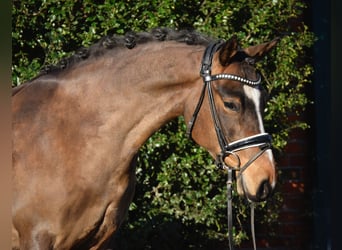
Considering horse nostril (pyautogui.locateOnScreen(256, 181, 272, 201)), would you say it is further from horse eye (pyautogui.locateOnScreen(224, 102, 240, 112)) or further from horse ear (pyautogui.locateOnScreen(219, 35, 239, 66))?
horse ear (pyautogui.locateOnScreen(219, 35, 239, 66))

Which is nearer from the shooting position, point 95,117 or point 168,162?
point 95,117

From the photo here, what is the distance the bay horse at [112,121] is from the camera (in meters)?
2.56

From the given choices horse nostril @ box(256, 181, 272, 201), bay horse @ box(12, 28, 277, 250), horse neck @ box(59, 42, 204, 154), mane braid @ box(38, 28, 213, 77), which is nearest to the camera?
horse nostril @ box(256, 181, 272, 201)

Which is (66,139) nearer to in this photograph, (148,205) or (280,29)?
(148,205)

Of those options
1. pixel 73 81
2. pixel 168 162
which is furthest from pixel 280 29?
pixel 73 81

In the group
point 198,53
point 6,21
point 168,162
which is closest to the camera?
point 6,21

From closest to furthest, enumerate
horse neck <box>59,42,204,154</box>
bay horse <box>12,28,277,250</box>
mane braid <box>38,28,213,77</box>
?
bay horse <box>12,28,277,250</box> → horse neck <box>59,42,204,154</box> → mane braid <box>38,28,213,77</box>

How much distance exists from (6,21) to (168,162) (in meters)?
3.75

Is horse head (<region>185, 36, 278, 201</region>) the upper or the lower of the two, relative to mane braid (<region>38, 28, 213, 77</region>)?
lower

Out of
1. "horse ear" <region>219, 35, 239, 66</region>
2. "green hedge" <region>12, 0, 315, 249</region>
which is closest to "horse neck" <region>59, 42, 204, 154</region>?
"horse ear" <region>219, 35, 239, 66</region>

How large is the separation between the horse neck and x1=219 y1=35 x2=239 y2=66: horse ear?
5.1 inches

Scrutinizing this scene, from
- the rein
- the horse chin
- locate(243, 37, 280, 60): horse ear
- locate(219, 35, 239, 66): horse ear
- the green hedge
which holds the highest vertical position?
locate(219, 35, 239, 66): horse ear

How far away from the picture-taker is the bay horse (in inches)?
101

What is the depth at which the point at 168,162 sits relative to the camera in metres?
4.38
